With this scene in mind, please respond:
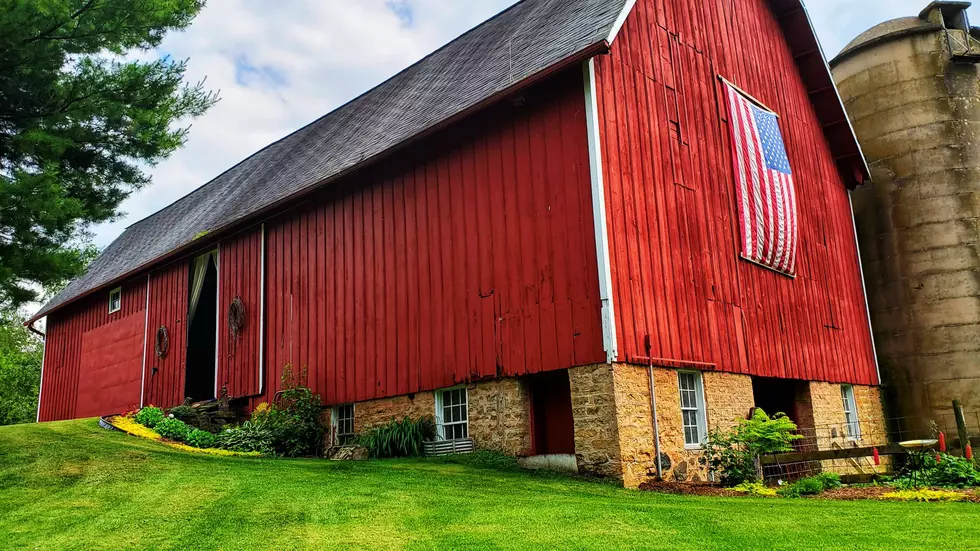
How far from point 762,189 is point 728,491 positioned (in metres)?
7.10

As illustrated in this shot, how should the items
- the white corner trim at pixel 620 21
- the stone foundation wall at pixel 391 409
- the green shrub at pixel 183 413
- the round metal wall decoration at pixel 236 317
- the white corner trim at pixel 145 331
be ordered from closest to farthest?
the white corner trim at pixel 620 21 < the stone foundation wall at pixel 391 409 < the green shrub at pixel 183 413 < the round metal wall decoration at pixel 236 317 < the white corner trim at pixel 145 331

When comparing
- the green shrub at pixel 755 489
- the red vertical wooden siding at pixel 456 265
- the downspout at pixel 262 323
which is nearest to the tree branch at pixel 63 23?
the red vertical wooden siding at pixel 456 265

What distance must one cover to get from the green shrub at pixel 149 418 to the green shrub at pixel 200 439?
988mm

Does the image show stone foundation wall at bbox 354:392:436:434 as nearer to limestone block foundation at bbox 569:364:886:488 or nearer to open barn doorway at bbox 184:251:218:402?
limestone block foundation at bbox 569:364:886:488

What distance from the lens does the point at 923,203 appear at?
721 inches

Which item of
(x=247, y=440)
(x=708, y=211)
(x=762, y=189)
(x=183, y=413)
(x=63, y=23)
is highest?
(x=63, y=23)

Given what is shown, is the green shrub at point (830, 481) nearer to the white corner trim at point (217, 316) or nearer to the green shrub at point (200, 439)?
the green shrub at point (200, 439)

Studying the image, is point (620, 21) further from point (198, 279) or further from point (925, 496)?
point (198, 279)

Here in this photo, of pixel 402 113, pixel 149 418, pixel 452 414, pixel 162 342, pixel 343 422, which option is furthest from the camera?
pixel 162 342

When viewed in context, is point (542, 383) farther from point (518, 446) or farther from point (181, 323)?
point (181, 323)

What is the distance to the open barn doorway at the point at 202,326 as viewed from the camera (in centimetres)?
1948

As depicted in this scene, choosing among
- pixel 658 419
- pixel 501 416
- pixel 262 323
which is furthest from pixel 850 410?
pixel 262 323

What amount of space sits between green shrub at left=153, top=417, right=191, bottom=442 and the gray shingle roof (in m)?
4.45

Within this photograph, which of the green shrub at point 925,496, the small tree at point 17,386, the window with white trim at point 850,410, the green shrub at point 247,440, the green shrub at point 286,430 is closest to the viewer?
the green shrub at point 925,496
